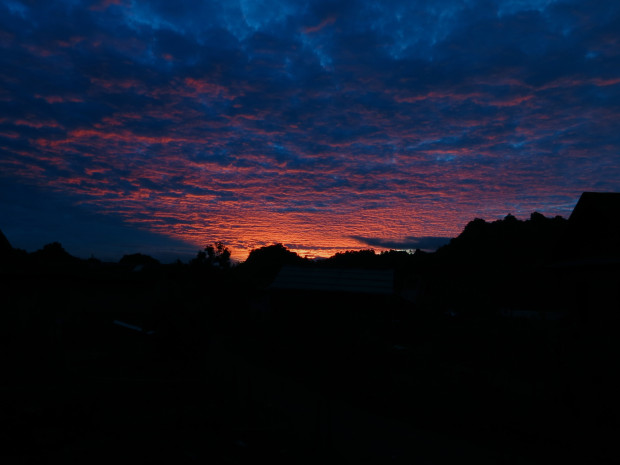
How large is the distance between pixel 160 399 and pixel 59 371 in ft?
15.7

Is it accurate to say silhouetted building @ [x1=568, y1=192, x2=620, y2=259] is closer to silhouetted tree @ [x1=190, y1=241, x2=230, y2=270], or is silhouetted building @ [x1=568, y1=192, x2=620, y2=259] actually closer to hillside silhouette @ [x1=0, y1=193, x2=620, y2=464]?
hillside silhouette @ [x1=0, y1=193, x2=620, y2=464]

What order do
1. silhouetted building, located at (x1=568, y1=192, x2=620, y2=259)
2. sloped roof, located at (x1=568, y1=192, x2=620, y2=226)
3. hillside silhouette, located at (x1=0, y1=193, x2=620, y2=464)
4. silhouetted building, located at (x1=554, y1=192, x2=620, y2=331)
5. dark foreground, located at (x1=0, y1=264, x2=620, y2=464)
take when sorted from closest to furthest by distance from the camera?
1. dark foreground, located at (x1=0, y1=264, x2=620, y2=464)
2. hillside silhouette, located at (x1=0, y1=193, x2=620, y2=464)
3. silhouetted building, located at (x1=554, y1=192, x2=620, y2=331)
4. silhouetted building, located at (x1=568, y1=192, x2=620, y2=259)
5. sloped roof, located at (x1=568, y1=192, x2=620, y2=226)

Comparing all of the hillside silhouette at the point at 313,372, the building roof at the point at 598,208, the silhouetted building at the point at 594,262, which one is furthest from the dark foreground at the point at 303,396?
the building roof at the point at 598,208

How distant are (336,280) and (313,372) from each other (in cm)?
851

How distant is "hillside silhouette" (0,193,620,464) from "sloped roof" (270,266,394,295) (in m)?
0.18

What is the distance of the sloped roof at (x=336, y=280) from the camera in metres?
22.3

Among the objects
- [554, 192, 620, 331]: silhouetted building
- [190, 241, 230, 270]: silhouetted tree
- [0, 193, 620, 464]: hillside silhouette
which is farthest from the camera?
[190, 241, 230, 270]: silhouetted tree

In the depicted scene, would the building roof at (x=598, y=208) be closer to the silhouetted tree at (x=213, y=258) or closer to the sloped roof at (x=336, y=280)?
the sloped roof at (x=336, y=280)

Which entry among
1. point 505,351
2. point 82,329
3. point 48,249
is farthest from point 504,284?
point 48,249

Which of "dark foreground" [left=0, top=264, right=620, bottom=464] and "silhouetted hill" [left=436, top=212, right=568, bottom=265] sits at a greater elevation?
"silhouetted hill" [left=436, top=212, right=568, bottom=265]

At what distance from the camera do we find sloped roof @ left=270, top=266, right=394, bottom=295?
22.3 m

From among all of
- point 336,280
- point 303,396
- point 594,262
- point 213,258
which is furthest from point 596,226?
point 213,258

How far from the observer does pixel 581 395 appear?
952 centimetres

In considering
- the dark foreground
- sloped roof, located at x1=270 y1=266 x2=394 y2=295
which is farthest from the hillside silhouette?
sloped roof, located at x1=270 y1=266 x2=394 y2=295
